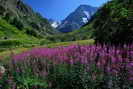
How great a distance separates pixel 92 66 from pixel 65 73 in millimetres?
875

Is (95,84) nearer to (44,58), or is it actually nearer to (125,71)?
(125,71)

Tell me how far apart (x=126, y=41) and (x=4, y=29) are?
173m

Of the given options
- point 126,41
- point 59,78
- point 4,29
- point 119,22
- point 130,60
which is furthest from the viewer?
point 4,29

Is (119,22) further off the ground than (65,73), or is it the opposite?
(119,22)

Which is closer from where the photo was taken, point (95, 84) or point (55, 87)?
point (95, 84)

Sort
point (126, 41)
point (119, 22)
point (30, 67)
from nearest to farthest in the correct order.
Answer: point (30, 67), point (126, 41), point (119, 22)

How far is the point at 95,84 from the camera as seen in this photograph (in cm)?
645

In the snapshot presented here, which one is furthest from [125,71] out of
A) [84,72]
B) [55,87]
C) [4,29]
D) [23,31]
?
[23,31]

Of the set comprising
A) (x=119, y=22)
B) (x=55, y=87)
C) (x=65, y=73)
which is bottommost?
(x=55, y=87)

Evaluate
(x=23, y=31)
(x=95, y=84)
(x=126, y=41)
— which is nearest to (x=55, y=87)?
(x=95, y=84)

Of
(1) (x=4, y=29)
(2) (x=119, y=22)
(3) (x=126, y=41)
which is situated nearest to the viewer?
(3) (x=126, y=41)

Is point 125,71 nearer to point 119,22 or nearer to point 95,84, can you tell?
point 95,84

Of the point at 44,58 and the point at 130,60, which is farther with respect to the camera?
the point at 44,58

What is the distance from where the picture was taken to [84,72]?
259 inches
